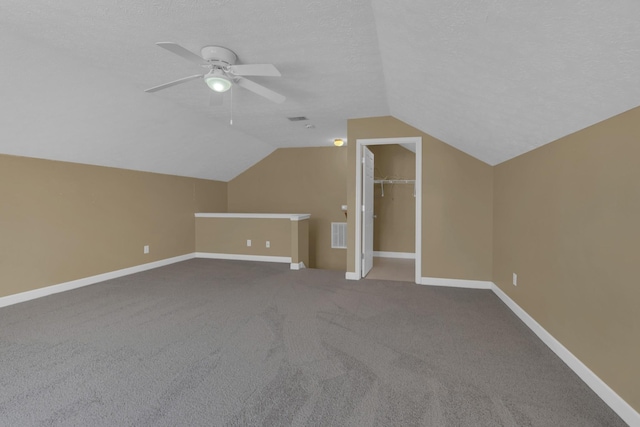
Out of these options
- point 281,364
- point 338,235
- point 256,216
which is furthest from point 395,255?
point 281,364

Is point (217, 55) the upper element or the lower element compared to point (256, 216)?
upper

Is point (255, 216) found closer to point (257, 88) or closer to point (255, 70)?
point (257, 88)

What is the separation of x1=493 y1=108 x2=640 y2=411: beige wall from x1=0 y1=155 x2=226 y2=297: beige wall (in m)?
5.35

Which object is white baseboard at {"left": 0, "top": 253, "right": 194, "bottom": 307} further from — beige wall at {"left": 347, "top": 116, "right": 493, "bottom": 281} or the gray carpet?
beige wall at {"left": 347, "top": 116, "right": 493, "bottom": 281}

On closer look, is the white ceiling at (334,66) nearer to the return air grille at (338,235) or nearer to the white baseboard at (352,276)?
the white baseboard at (352,276)

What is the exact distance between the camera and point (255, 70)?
2.50 m

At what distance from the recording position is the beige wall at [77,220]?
345 centimetres

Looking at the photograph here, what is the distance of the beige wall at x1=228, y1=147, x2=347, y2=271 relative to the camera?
6820 mm

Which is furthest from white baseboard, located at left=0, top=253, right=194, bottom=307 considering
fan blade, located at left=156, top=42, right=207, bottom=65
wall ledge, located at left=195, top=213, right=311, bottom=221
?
fan blade, located at left=156, top=42, right=207, bottom=65

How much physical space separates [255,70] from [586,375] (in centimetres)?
319

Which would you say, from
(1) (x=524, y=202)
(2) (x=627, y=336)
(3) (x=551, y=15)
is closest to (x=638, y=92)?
(3) (x=551, y=15)

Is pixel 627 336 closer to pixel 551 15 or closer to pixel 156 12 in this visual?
pixel 551 15

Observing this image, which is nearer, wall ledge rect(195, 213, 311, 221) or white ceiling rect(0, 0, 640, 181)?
white ceiling rect(0, 0, 640, 181)

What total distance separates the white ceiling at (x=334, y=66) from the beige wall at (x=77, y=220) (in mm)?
324
